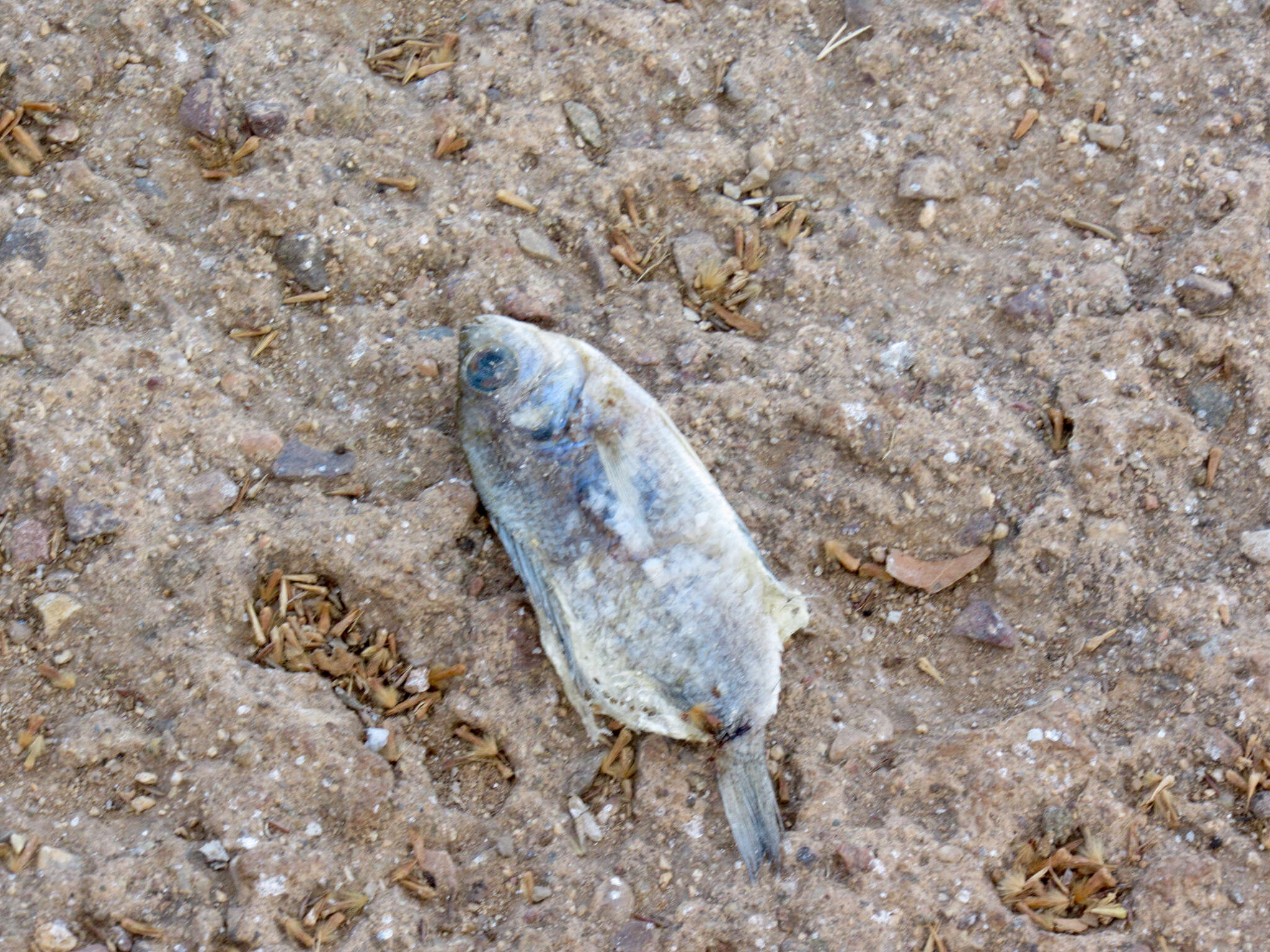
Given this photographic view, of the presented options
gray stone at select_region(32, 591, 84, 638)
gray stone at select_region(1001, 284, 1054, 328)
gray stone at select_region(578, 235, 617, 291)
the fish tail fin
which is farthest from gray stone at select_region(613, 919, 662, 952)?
gray stone at select_region(1001, 284, 1054, 328)

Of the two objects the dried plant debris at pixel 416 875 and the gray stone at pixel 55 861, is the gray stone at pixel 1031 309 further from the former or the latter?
the gray stone at pixel 55 861

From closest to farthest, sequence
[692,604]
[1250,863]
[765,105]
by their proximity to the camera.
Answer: [1250,863] < [692,604] < [765,105]

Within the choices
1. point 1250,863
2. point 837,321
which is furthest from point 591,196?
point 1250,863

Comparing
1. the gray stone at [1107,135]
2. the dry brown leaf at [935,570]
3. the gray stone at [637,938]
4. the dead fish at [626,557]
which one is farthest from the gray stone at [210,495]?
the gray stone at [1107,135]

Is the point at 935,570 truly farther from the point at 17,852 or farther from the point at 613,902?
the point at 17,852

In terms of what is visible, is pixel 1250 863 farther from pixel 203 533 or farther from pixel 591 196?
pixel 203 533
